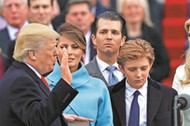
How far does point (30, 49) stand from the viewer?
21.8 ft

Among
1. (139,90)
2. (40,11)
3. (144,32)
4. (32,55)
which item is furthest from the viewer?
(144,32)

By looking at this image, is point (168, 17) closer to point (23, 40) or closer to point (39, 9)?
point (39, 9)

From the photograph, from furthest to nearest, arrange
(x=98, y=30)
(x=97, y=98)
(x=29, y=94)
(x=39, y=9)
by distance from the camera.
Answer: (x=39, y=9) < (x=98, y=30) < (x=97, y=98) < (x=29, y=94)

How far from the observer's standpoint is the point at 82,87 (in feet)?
24.6

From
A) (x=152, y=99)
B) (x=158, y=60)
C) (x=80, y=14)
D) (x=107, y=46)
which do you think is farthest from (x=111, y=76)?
(x=80, y=14)

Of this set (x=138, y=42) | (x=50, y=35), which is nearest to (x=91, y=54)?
(x=138, y=42)

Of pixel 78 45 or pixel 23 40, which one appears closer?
pixel 23 40

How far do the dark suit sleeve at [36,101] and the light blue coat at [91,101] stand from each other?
0.84m

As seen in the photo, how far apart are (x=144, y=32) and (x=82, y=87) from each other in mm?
3914

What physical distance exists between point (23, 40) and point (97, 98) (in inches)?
40.7

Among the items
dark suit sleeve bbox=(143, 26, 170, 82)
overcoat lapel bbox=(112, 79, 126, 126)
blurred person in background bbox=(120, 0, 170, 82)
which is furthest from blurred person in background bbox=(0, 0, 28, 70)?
overcoat lapel bbox=(112, 79, 126, 126)

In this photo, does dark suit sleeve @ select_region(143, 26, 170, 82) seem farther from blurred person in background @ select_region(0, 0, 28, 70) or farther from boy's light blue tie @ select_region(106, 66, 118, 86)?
boy's light blue tie @ select_region(106, 66, 118, 86)

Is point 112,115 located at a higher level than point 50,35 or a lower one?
lower

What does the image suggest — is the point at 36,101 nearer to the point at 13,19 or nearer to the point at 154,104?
the point at 154,104
